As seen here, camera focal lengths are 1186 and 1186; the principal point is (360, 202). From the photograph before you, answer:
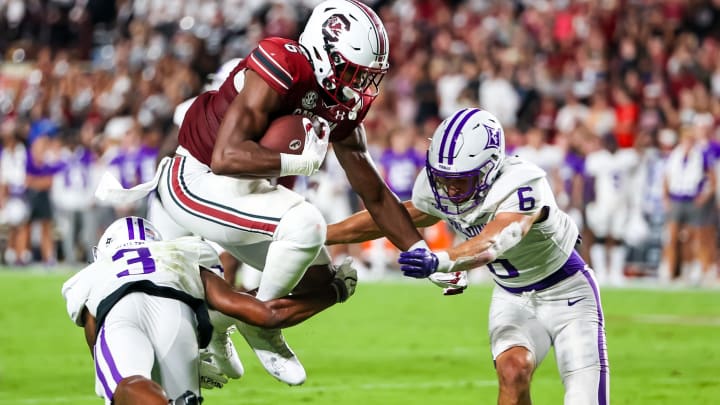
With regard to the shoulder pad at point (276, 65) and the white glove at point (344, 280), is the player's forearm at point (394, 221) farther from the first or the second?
the shoulder pad at point (276, 65)

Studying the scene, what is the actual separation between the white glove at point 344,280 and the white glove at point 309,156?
0.69 metres

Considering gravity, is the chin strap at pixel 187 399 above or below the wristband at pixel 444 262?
below

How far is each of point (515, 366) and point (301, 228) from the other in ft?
3.94

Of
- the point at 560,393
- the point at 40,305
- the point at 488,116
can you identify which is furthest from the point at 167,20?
the point at 488,116

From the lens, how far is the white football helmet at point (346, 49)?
5801 millimetres

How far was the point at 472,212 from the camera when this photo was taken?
586 centimetres

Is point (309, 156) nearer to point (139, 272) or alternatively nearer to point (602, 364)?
point (139, 272)

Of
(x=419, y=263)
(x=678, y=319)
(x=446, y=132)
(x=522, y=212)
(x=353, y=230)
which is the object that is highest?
(x=446, y=132)

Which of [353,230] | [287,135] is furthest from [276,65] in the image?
[353,230]

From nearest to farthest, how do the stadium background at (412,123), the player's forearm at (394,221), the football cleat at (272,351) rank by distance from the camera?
the football cleat at (272,351), the player's forearm at (394,221), the stadium background at (412,123)

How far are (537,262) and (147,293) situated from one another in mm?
1973

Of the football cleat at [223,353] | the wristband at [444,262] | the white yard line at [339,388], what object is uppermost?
the wristband at [444,262]

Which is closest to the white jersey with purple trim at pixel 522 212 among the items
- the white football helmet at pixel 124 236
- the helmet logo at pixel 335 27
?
the helmet logo at pixel 335 27

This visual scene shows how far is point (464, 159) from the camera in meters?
5.62
